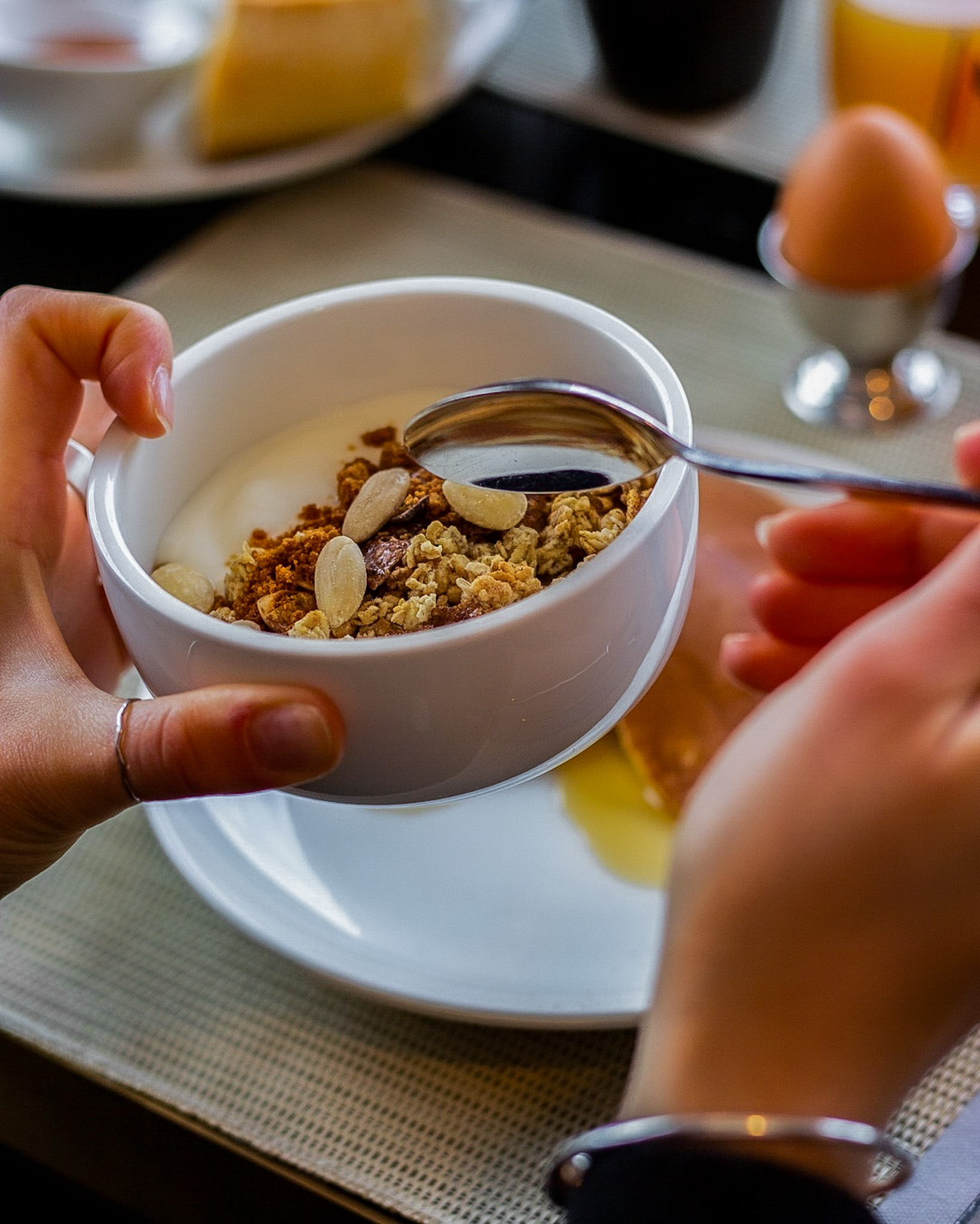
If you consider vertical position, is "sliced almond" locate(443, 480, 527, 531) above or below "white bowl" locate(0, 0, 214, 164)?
above

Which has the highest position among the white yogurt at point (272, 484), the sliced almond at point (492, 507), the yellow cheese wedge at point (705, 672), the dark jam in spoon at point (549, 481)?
the dark jam in spoon at point (549, 481)

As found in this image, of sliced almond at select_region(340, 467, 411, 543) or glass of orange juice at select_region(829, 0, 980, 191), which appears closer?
sliced almond at select_region(340, 467, 411, 543)

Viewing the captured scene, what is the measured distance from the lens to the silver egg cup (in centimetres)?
87

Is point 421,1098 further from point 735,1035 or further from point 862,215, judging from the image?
point 862,215

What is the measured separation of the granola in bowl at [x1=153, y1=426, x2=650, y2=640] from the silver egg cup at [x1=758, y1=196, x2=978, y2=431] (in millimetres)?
432

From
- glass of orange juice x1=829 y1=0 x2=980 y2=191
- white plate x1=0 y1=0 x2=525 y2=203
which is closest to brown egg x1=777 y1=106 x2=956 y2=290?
glass of orange juice x1=829 y1=0 x2=980 y2=191

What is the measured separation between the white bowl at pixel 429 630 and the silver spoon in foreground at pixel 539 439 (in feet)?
0.06

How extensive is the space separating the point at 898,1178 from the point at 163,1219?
0.35 m

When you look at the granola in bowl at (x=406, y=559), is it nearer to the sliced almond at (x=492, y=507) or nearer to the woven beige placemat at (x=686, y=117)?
the sliced almond at (x=492, y=507)

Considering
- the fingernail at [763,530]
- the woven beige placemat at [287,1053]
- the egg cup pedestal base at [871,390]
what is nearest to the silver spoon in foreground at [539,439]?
the fingernail at [763,530]

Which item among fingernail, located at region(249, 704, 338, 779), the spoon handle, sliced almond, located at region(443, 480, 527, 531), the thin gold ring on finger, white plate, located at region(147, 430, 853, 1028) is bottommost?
white plate, located at region(147, 430, 853, 1028)

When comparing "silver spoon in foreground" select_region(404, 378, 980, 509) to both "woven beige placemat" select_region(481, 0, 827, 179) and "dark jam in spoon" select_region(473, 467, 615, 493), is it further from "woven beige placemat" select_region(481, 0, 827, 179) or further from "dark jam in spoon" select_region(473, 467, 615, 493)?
"woven beige placemat" select_region(481, 0, 827, 179)

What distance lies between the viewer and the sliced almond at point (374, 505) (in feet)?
1.70

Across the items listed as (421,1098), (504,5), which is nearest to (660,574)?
(421,1098)
